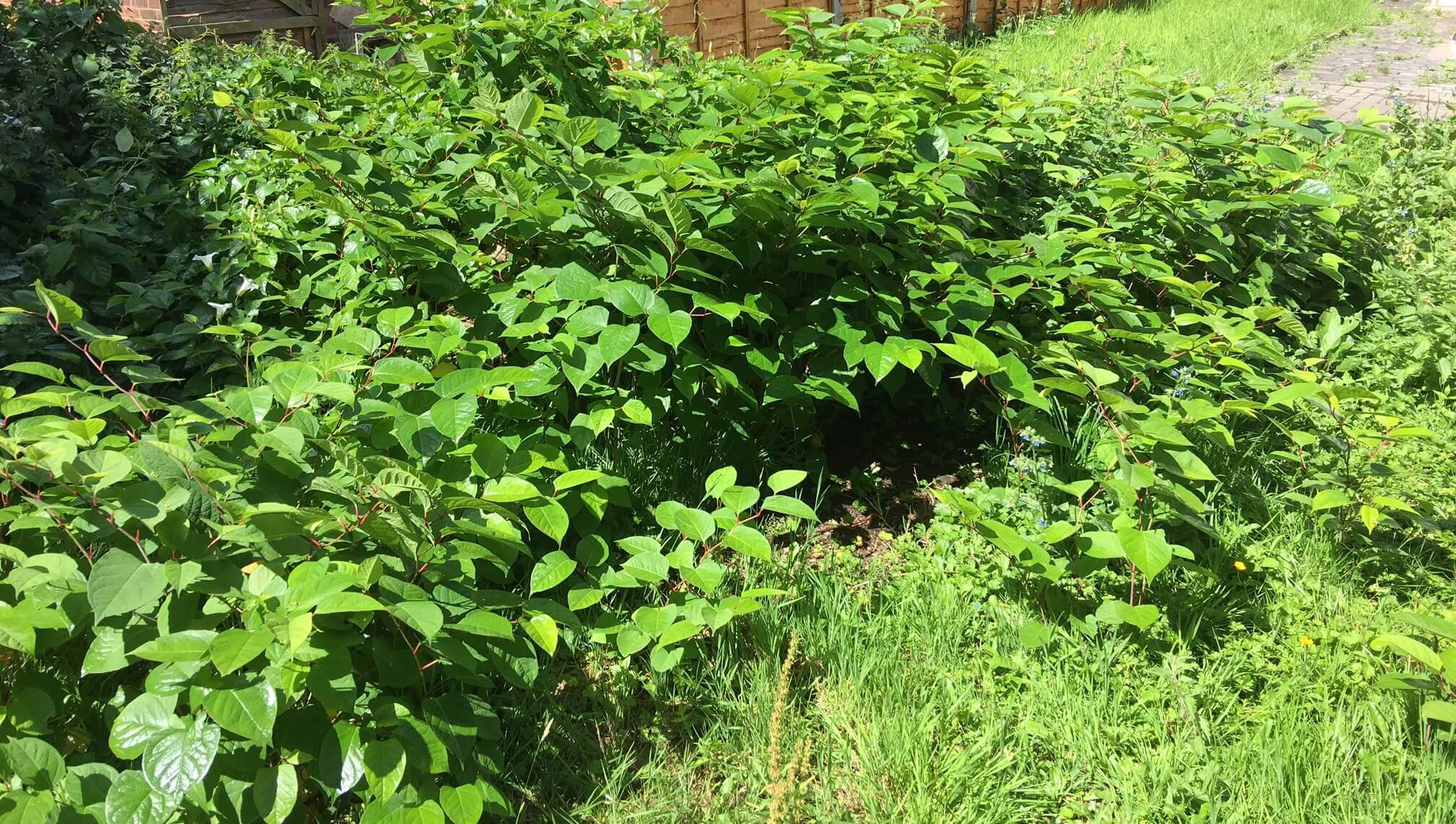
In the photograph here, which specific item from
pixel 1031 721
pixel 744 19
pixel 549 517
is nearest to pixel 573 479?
pixel 549 517

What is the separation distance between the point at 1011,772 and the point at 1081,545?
0.54 meters

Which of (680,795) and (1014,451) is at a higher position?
(1014,451)

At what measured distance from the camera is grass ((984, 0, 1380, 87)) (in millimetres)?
8734

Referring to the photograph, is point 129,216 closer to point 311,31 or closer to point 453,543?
point 453,543

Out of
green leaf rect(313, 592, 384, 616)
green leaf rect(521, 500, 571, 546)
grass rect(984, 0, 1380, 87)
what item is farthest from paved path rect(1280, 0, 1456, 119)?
green leaf rect(313, 592, 384, 616)

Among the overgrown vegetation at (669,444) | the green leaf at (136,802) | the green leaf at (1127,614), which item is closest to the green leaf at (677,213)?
the overgrown vegetation at (669,444)

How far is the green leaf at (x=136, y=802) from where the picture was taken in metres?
1.33

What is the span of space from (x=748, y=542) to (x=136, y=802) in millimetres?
1120

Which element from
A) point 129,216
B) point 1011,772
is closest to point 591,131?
point 1011,772

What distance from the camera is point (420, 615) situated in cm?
149

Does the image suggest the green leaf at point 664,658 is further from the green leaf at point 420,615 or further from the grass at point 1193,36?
the grass at point 1193,36

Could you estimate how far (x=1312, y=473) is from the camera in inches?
112

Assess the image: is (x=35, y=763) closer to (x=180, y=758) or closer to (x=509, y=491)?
(x=180, y=758)

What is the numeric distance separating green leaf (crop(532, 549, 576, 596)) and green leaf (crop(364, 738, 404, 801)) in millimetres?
454
